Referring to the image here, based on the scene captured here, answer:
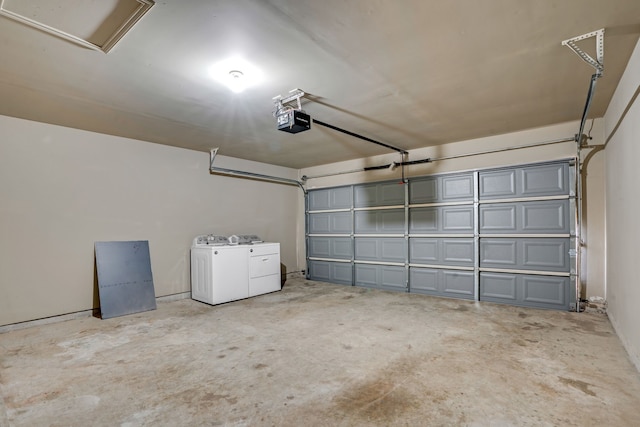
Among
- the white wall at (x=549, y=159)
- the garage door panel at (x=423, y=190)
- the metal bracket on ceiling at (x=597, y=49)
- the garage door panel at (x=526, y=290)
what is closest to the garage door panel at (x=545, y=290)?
the garage door panel at (x=526, y=290)

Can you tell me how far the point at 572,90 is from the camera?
10.2ft

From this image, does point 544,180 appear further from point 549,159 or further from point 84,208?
point 84,208

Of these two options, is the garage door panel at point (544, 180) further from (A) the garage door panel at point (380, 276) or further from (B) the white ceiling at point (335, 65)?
(A) the garage door panel at point (380, 276)

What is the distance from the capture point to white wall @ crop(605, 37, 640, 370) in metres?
2.45

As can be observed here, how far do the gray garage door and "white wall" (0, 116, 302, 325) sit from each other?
95.7 inches

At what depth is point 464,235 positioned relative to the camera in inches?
192

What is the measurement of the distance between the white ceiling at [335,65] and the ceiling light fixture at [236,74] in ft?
0.24

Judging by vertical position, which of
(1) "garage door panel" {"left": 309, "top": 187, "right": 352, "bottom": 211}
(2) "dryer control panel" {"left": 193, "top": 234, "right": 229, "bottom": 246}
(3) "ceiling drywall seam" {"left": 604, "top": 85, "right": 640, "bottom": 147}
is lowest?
(2) "dryer control panel" {"left": 193, "top": 234, "right": 229, "bottom": 246}

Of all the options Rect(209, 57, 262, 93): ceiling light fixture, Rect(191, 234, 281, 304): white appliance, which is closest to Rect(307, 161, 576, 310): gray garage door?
Rect(191, 234, 281, 304): white appliance

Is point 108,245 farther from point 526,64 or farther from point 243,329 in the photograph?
point 526,64

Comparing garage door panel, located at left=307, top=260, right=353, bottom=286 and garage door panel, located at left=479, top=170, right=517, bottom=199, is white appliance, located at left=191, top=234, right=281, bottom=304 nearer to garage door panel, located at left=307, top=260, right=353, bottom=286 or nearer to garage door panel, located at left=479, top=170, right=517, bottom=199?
garage door panel, located at left=307, top=260, right=353, bottom=286

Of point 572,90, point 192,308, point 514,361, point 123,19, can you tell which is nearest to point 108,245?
point 192,308

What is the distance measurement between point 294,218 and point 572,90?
531 centimetres

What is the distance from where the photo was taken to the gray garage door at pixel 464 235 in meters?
4.21
